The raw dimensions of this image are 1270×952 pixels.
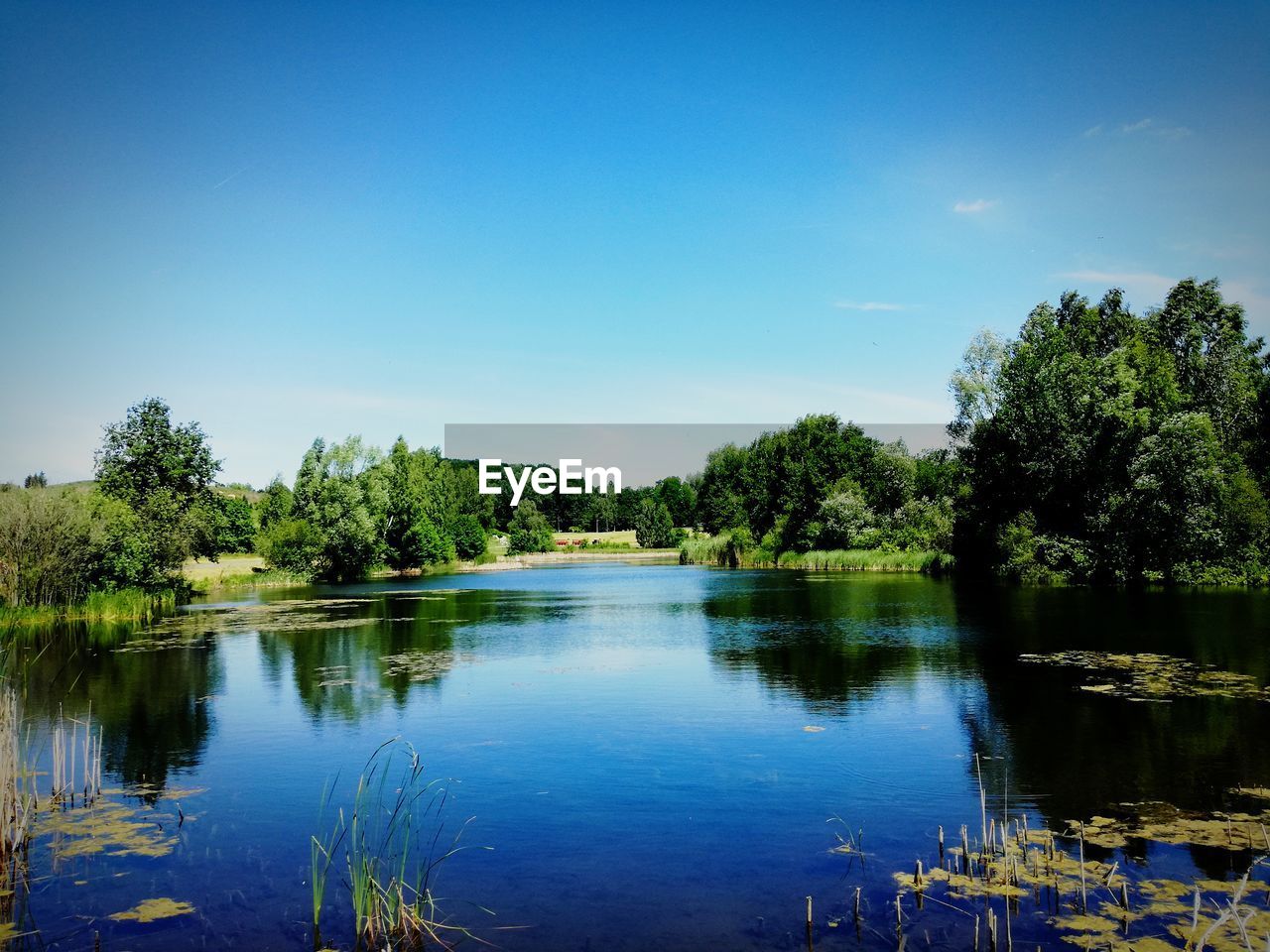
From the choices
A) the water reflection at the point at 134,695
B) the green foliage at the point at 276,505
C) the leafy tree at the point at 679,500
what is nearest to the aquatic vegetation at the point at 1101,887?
the water reflection at the point at 134,695

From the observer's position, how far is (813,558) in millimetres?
80000

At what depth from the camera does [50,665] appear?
80.4 ft

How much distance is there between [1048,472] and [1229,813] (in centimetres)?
4466

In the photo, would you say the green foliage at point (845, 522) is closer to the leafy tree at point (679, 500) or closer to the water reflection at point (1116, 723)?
the water reflection at point (1116, 723)

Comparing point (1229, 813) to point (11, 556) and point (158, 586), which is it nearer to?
point (11, 556)

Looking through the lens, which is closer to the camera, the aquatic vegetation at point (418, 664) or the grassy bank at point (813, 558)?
the aquatic vegetation at point (418, 664)

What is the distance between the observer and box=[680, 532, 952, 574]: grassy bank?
67625 mm

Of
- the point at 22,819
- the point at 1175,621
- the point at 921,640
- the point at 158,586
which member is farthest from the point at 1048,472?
the point at 22,819

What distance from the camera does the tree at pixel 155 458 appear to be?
45062mm

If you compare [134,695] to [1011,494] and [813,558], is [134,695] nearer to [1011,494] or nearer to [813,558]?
[1011,494]

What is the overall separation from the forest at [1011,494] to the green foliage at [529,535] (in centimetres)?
2893

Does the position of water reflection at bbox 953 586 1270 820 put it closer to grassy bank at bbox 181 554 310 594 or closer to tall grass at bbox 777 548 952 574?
tall grass at bbox 777 548 952 574

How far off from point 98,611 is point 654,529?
106 m

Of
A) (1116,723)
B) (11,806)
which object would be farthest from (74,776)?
(1116,723)
